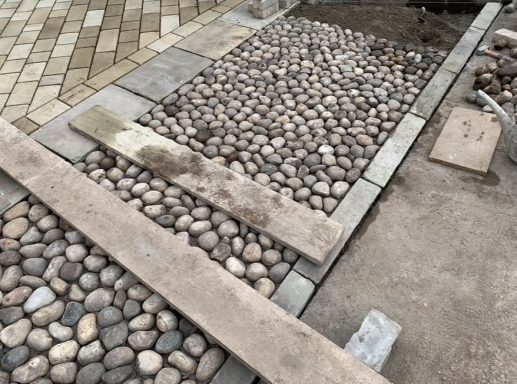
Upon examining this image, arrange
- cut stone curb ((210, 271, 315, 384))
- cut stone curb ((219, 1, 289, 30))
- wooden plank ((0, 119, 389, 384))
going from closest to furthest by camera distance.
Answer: wooden plank ((0, 119, 389, 384)), cut stone curb ((210, 271, 315, 384)), cut stone curb ((219, 1, 289, 30))

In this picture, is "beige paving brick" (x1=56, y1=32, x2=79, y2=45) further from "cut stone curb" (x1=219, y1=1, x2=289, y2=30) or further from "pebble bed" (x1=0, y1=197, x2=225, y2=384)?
"pebble bed" (x1=0, y1=197, x2=225, y2=384)

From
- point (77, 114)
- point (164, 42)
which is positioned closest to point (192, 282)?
point (77, 114)

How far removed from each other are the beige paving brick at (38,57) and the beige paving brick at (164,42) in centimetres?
99

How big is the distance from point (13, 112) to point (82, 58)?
89 centimetres

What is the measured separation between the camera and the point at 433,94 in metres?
3.00

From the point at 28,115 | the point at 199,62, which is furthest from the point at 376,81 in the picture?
the point at 28,115

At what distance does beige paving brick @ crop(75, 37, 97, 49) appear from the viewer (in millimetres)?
3891

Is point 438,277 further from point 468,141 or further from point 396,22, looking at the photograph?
point 396,22

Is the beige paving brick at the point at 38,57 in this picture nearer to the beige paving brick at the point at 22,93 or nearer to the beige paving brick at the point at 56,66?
the beige paving brick at the point at 56,66

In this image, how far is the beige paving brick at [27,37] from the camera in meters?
4.04

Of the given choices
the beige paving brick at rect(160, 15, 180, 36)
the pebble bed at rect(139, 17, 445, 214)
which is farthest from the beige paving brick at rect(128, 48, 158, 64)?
the pebble bed at rect(139, 17, 445, 214)

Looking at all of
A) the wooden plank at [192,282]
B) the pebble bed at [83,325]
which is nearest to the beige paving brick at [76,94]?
the wooden plank at [192,282]

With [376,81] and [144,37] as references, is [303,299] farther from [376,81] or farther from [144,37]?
[144,37]

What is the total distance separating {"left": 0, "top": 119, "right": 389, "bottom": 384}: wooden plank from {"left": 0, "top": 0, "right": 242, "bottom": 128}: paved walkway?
0.86 m
